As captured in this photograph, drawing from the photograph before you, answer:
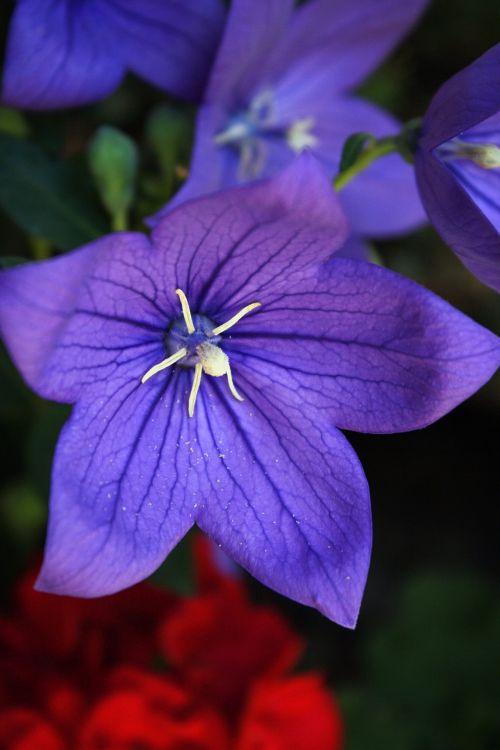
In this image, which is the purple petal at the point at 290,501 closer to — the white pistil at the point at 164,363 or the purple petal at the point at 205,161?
the white pistil at the point at 164,363

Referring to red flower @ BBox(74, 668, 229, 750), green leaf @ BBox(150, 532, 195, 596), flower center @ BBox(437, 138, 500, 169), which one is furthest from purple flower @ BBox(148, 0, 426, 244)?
red flower @ BBox(74, 668, 229, 750)

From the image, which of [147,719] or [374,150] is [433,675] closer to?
[147,719]

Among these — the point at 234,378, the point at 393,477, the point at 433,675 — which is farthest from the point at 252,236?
the point at 393,477

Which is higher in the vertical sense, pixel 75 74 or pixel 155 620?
pixel 75 74

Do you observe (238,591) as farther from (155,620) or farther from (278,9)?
(278,9)

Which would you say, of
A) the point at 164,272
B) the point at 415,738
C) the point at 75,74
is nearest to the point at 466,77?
the point at 164,272
